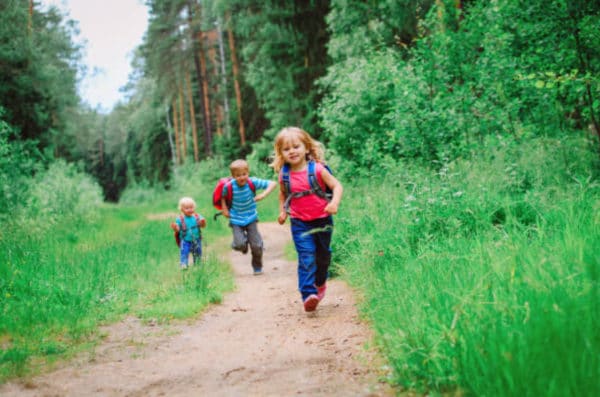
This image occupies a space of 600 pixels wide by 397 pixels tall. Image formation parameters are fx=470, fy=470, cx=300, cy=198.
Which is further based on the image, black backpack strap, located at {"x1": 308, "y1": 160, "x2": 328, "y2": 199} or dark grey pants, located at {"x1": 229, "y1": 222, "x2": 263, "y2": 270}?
dark grey pants, located at {"x1": 229, "y1": 222, "x2": 263, "y2": 270}

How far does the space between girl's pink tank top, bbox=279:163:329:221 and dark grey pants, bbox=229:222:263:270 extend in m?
3.07

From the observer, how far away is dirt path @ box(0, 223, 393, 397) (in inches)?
117

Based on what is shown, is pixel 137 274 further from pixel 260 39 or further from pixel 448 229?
pixel 260 39

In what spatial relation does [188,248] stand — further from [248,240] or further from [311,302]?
[311,302]

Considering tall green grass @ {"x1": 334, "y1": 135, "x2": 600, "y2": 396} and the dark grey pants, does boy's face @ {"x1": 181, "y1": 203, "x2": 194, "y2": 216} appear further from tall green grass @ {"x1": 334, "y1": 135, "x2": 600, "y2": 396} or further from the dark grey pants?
tall green grass @ {"x1": 334, "y1": 135, "x2": 600, "y2": 396}

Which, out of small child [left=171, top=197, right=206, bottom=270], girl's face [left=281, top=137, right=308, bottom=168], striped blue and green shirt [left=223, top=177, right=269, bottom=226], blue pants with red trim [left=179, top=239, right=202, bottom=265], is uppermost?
girl's face [left=281, top=137, right=308, bottom=168]

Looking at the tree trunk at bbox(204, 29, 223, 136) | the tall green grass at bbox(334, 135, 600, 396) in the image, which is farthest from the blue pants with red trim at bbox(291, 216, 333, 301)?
the tree trunk at bbox(204, 29, 223, 136)

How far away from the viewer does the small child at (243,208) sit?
8.00 m

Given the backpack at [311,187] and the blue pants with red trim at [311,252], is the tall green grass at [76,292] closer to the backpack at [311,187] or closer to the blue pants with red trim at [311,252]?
the blue pants with red trim at [311,252]

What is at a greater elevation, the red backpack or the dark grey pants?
the red backpack

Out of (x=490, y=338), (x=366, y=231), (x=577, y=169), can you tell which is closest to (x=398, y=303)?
(x=490, y=338)

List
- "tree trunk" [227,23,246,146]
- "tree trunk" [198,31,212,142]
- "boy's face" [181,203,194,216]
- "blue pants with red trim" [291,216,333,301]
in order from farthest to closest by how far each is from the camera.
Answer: "tree trunk" [198,31,212,142], "tree trunk" [227,23,246,146], "boy's face" [181,203,194,216], "blue pants with red trim" [291,216,333,301]

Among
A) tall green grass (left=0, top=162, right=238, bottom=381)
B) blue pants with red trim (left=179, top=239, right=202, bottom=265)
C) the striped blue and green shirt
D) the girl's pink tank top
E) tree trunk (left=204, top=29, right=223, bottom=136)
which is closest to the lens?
tall green grass (left=0, top=162, right=238, bottom=381)

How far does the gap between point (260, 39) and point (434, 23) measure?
1284 cm
